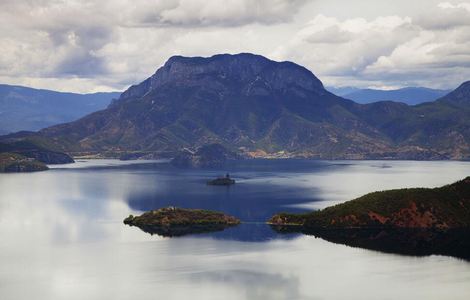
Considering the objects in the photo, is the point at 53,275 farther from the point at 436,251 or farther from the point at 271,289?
the point at 436,251

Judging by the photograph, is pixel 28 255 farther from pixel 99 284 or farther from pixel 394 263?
pixel 394 263

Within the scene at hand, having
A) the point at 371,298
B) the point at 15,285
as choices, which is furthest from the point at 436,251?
the point at 15,285

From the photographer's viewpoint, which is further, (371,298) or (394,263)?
(394,263)

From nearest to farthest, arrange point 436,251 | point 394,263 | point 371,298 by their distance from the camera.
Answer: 1. point 371,298
2. point 394,263
3. point 436,251

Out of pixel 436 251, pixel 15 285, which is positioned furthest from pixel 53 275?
pixel 436 251

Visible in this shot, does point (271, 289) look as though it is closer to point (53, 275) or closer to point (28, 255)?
point (53, 275)

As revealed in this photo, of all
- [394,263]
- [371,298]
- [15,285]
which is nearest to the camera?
[371,298]

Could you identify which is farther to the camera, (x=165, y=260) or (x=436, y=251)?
(x=436, y=251)

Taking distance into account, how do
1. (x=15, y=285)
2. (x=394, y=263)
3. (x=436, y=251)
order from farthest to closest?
(x=436, y=251), (x=394, y=263), (x=15, y=285)
